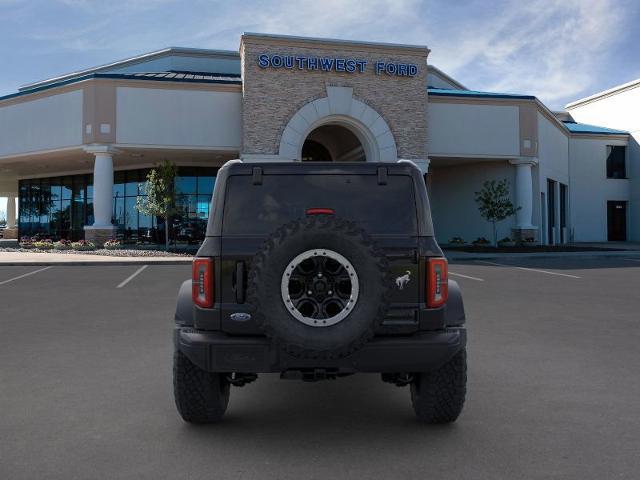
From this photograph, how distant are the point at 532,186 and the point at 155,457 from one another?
31.8m

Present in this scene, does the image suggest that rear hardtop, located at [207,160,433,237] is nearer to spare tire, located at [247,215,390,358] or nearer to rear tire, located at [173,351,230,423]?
spare tire, located at [247,215,390,358]

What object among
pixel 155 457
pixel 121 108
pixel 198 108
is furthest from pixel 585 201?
pixel 155 457

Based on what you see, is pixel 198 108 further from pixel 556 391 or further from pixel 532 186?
pixel 556 391

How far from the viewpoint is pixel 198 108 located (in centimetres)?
2736

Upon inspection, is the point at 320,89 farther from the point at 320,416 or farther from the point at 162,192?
the point at 320,416

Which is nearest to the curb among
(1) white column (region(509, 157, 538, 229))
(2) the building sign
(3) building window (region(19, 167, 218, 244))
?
(3) building window (region(19, 167, 218, 244))

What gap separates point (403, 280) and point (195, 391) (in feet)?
5.54

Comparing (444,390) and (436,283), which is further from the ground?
(436,283)

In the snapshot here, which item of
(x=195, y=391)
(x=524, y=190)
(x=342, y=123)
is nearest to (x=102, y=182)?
(x=342, y=123)

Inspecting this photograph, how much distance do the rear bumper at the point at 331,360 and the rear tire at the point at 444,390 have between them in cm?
30

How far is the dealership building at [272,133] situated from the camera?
2633cm

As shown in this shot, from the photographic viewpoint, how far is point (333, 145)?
35688mm

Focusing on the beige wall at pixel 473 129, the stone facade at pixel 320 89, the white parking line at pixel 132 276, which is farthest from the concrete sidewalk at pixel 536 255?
the white parking line at pixel 132 276

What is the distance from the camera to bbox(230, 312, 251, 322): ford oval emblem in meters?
3.73
